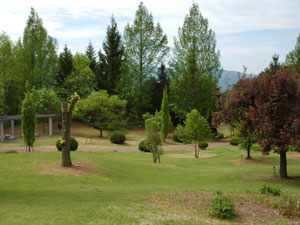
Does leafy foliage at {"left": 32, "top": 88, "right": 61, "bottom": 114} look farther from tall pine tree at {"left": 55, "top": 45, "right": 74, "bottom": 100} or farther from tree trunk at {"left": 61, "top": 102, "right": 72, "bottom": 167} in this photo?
tree trunk at {"left": 61, "top": 102, "right": 72, "bottom": 167}

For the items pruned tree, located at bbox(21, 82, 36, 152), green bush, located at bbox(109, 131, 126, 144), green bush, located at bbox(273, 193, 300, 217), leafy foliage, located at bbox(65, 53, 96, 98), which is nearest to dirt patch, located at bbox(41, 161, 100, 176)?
pruned tree, located at bbox(21, 82, 36, 152)

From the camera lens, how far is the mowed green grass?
30.7ft

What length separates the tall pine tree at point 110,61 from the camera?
64125 mm

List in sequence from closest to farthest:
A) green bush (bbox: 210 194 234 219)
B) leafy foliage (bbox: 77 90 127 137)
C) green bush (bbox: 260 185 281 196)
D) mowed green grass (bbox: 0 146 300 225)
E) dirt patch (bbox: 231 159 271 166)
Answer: mowed green grass (bbox: 0 146 300 225)
green bush (bbox: 210 194 234 219)
green bush (bbox: 260 185 281 196)
dirt patch (bbox: 231 159 271 166)
leafy foliage (bbox: 77 90 127 137)

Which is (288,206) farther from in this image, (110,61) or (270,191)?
(110,61)

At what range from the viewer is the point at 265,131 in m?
17.1

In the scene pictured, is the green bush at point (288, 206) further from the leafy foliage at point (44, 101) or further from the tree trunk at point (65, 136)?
the leafy foliage at point (44, 101)

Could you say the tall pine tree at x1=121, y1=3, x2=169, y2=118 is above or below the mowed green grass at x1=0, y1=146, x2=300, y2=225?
above

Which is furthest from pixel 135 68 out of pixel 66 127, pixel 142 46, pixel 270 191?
pixel 270 191

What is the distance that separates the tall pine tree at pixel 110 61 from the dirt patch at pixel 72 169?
44.4m

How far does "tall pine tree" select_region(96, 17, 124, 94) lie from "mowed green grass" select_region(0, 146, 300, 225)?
4198 cm

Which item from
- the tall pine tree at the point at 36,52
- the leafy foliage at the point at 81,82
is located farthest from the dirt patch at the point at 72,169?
the leafy foliage at the point at 81,82

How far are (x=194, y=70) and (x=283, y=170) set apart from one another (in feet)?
123

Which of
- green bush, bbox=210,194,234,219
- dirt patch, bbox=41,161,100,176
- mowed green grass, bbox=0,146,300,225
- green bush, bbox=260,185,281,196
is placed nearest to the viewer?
mowed green grass, bbox=0,146,300,225
